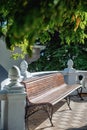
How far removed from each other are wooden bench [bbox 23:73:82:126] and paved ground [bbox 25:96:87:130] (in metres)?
0.23

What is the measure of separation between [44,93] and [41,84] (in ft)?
0.94

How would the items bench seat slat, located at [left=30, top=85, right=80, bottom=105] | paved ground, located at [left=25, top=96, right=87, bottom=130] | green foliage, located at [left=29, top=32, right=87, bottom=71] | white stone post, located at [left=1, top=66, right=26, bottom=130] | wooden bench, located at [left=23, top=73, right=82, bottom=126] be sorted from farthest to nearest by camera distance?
1. green foliage, located at [left=29, top=32, right=87, bottom=71]
2. bench seat slat, located at [left=30, top=85, right=80, bottom=105]
3. paved ground, located at [left=25, top=96, right=87, bottom=130]
4. wooden bench, located at [left=23, top=73, right=82, bottom=126]
5. white stone post, located at [left=1, top=66, right=26, bottom=130]

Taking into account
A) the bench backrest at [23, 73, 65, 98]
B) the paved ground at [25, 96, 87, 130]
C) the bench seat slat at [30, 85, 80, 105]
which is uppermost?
the bench backrest at [23, 73, 65, 98]

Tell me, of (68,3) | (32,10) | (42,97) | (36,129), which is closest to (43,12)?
(32,10)

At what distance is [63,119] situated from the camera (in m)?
8.36

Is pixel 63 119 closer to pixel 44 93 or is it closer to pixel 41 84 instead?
pixel 44 93

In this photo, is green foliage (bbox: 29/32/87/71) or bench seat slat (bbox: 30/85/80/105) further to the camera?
green foliage (bbox: 29/32/87/71)

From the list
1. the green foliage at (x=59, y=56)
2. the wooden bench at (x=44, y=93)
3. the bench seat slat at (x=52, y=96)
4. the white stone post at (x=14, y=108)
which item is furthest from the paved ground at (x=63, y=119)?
the green foliage at (x=59, y=56)

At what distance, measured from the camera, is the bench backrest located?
7697mm

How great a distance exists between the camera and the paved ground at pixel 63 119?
7.50 meters

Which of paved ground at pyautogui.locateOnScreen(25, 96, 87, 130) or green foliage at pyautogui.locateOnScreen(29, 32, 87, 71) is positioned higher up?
green foliage at pyautogui.locateOnScreen(29, 32, 87, 71)

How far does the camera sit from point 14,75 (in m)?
6.33

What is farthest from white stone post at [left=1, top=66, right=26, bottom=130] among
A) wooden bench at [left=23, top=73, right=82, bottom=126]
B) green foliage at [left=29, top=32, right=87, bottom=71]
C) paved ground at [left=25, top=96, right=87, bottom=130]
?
green foliage at [left=29, top=32, right=87, bottom=71]

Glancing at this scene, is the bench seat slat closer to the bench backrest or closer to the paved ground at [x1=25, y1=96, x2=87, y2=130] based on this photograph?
the bench backrest
